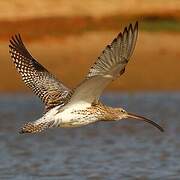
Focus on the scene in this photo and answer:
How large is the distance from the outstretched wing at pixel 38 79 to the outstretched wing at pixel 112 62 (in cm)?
88

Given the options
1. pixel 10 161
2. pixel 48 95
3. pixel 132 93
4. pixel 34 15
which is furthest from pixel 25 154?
pixel 34 15

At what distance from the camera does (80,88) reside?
8.45 m

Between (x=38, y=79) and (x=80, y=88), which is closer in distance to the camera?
(x=80, y=88)

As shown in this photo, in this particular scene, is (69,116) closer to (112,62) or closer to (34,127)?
(34,127)

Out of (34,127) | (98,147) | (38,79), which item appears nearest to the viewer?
(34,127)

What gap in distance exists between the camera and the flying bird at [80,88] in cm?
817

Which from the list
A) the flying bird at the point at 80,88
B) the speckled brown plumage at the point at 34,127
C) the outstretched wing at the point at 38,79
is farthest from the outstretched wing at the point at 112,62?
the outstretched wing at the point at 38,79

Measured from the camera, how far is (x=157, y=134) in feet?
44.5

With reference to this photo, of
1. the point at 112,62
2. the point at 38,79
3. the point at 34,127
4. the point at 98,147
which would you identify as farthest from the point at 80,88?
the point at 98,147

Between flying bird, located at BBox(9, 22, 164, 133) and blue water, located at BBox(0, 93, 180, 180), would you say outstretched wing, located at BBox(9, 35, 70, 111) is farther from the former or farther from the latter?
blue water, located at BBox(0, 93, 180, 180)

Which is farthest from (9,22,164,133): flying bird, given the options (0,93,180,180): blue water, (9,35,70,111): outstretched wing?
(0,93,180,180): blue water

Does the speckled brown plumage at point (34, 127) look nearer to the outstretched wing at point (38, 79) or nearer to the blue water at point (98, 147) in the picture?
the outstretched wing at point (38, 79)

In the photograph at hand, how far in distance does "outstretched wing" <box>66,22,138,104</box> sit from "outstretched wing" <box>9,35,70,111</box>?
0.88 meters

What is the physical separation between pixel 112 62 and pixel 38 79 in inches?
Result: 64.4
